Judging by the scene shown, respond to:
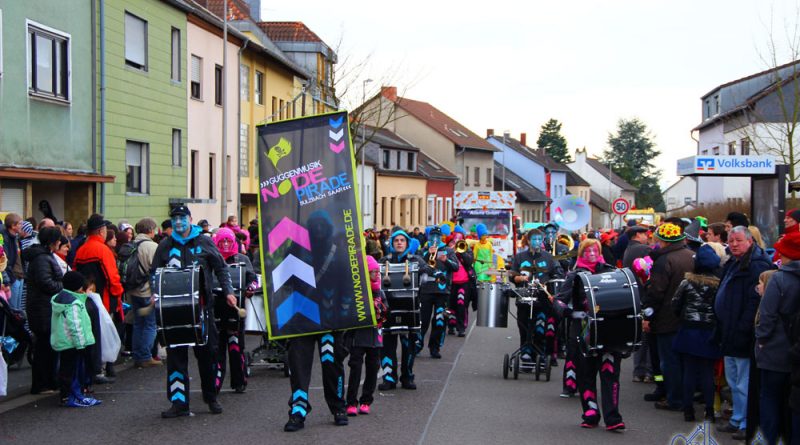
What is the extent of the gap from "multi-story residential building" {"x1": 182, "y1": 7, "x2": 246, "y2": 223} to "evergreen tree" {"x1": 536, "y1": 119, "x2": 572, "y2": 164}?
346 feet

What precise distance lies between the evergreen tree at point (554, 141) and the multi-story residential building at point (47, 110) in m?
117

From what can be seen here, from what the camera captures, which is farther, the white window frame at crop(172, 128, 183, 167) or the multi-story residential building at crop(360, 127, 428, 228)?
the multi-story residential building at crop(360, 127, 428, 228)

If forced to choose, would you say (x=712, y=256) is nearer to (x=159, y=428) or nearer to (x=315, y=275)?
(x=315, y=275)

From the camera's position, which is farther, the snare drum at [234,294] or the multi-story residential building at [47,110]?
the multi-story residential building at [47,110]

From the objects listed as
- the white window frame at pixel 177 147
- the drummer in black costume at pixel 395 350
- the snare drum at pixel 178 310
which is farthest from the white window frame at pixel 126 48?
the snare drum at pixel 178 310

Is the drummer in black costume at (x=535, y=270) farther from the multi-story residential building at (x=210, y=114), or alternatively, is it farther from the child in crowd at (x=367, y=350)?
the multi-story residential building at (x=210, y=114)

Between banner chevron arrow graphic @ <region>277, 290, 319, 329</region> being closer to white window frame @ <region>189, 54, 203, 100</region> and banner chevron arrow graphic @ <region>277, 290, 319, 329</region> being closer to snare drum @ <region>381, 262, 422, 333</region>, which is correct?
snare drum @ <region>381, 262, 422, 333</region>

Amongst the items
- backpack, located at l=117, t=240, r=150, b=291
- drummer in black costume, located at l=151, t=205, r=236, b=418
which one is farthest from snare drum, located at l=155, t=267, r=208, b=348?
backpack, located at l=117, t=240, r=150, b=291

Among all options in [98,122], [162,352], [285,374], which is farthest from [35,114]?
[285,374]

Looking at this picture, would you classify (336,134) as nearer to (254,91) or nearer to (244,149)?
(244,149)

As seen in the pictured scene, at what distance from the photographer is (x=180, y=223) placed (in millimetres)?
9945

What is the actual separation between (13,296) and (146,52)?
1522cm

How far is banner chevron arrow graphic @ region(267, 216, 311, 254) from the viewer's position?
30.8 feet

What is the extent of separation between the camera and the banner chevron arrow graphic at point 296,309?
9.45 meters
